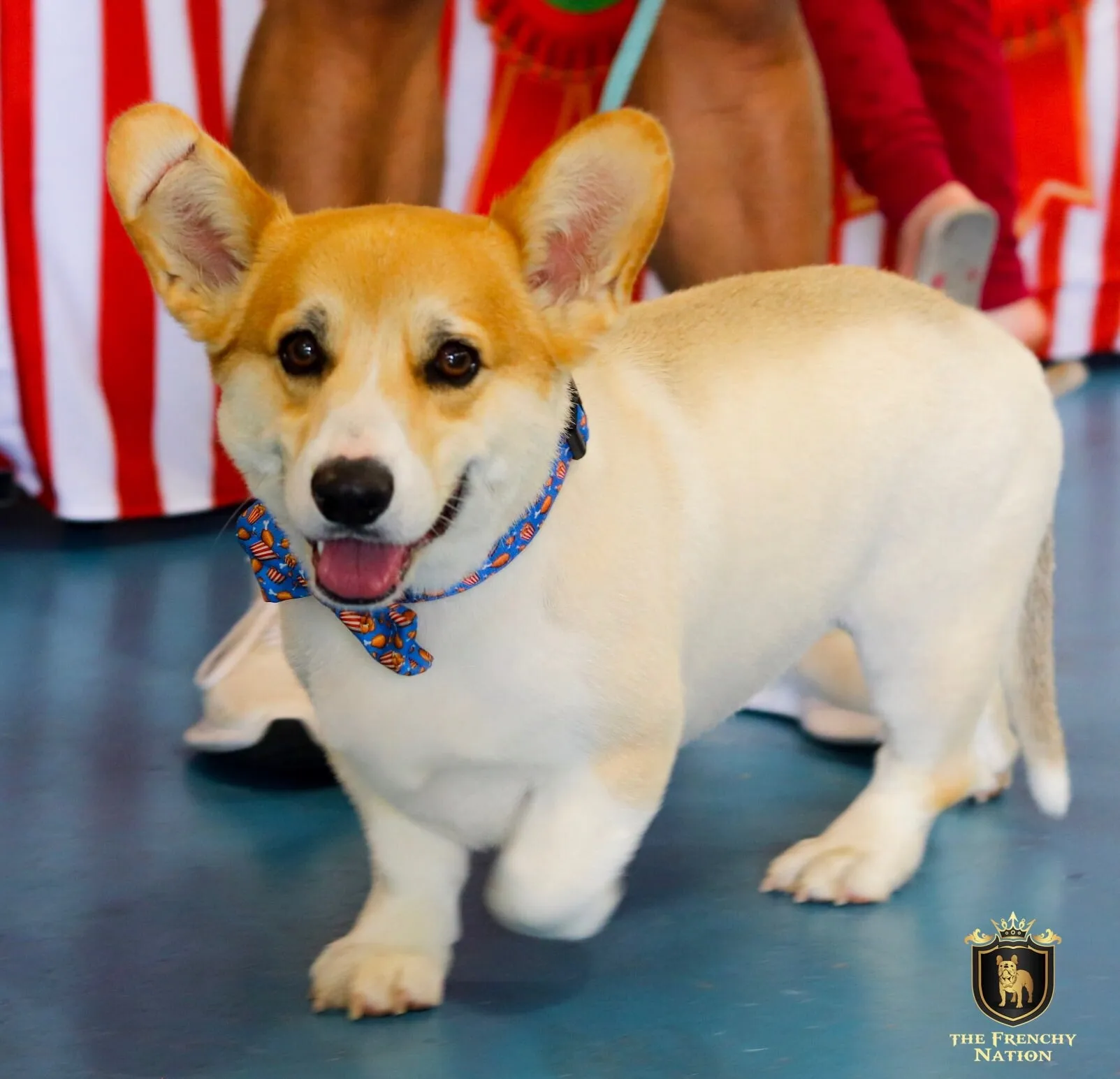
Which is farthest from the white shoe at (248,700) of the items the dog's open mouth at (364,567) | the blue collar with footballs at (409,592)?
the dog's open mouth at (364,567)

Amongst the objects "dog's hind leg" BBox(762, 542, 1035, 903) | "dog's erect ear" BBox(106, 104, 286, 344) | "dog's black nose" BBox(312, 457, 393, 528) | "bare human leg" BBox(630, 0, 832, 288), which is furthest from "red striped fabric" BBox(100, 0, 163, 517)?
"dog's black nose" BBox(312, 457, 393, 528)

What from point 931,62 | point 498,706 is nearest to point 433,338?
point 498,706

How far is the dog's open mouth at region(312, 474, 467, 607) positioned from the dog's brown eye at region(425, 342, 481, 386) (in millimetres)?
72

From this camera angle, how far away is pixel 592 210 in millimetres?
1215

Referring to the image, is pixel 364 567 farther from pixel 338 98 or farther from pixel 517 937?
pixel 338 98

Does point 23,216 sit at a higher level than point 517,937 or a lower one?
higher

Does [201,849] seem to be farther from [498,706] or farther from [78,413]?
[78,413]

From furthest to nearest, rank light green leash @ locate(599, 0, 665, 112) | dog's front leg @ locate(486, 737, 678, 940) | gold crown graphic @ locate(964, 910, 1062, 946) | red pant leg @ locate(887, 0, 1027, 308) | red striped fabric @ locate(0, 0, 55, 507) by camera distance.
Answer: red pant leg @ locate(887, 0, 1027, 308) < red striped fabric @ locate(0, 0, 55, 507) < light green leash @ locate(599, 0, 665, 112) < gold crown graphic @ locate(964, 910, 1062, 946) < dog's front leg @ locate(486, 737, 678, 940)

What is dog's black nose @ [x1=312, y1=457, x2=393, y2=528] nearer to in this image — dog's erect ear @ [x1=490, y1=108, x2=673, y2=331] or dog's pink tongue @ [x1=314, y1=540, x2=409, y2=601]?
dog's pink tongue @ [x1=314, y1=540, x2=409, y2=601]

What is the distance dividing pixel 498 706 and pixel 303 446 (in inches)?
10.5

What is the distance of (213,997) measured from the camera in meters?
1.38

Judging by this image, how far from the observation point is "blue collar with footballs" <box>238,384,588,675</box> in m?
1.21

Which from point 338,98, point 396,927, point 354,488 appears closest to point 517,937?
point 396,927

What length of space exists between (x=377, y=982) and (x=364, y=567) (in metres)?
0.42
